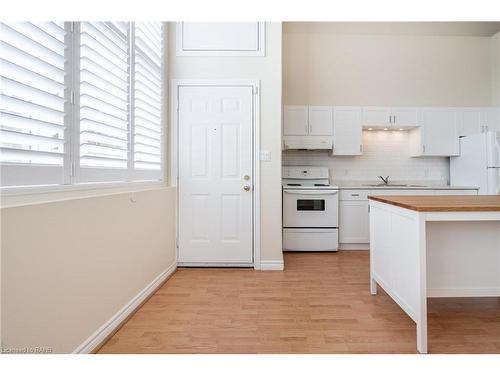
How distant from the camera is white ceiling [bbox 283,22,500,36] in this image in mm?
4297

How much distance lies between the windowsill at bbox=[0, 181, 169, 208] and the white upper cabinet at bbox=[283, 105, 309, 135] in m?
2.72

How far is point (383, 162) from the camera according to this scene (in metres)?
4.62

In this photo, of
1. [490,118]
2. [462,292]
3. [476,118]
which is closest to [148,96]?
[462,292]

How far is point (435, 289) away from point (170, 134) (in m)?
2.89

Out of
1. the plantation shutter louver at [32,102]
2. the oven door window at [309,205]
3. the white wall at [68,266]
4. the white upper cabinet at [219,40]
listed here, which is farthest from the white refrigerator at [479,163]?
the plantation shutter louver at [32,102]

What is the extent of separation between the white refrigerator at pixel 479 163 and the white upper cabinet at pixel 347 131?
157cm

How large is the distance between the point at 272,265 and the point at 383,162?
2.77m

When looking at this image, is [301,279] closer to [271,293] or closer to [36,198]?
[271,293]

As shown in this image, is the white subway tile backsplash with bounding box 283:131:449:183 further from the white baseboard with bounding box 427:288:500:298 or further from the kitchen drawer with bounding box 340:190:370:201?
the white baseboard with bounding box 427:288:500:298

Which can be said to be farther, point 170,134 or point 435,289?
point 170,134

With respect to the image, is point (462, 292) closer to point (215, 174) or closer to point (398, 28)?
point (215, 174)
